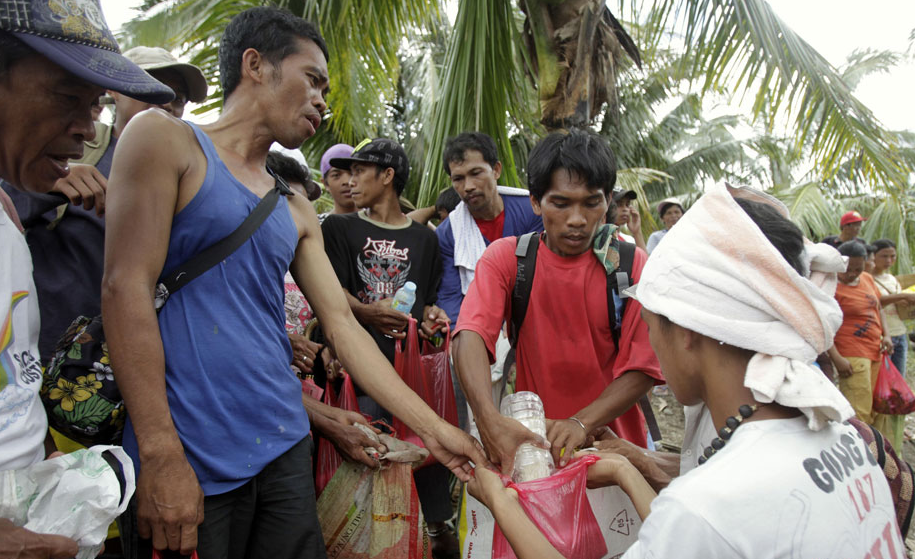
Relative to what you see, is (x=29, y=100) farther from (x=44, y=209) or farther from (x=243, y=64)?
(x=243, y=64)

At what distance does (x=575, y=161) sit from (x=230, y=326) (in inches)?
50.0

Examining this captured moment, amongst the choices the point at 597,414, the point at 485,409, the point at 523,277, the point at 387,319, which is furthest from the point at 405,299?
the point at 597,414

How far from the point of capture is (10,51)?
100cm

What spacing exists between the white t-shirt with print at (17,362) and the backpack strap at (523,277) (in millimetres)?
1475

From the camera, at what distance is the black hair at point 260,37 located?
179 centimetres

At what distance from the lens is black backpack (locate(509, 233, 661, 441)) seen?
2.09 m

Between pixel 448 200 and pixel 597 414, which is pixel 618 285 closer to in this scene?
pixel 597 414

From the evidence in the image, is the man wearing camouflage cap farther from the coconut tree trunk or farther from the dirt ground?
the dirt ground

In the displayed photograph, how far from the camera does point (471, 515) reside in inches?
68.3

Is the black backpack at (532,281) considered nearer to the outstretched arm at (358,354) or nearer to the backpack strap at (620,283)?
the backpack strap at (620,283)

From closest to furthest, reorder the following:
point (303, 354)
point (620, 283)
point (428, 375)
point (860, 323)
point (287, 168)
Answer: point (620, 283) < point (303, 354) < point (428, 375) < point (287, 168) < point (860, 323)

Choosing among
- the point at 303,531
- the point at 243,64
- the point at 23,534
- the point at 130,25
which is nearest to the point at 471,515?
the point at 303,531

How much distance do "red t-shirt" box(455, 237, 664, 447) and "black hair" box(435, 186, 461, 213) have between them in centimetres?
199

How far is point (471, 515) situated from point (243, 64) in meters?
1.54
